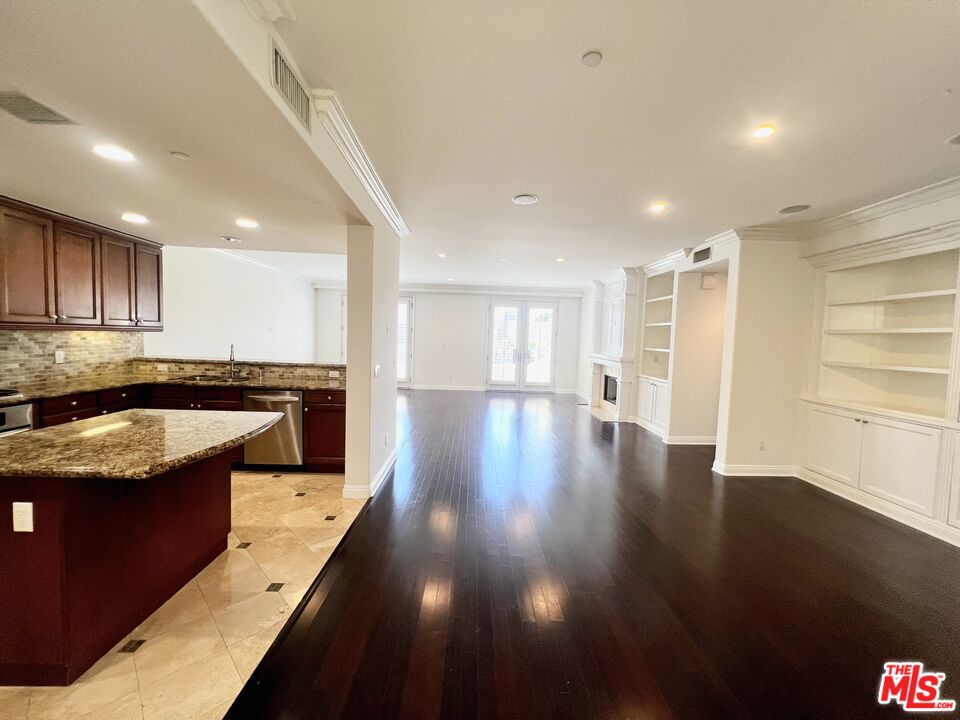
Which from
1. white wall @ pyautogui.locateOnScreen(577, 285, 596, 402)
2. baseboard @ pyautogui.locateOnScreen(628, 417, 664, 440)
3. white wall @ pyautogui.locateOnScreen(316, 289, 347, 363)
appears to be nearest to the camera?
baseboard @ pyautogui.locateOnScreen(628, 417, 664, 440)

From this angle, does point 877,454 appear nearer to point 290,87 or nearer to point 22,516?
point 290,87

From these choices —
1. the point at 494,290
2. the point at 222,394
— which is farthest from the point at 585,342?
the point at 222,394

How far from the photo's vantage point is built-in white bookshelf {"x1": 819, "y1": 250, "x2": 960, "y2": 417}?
11.2ft

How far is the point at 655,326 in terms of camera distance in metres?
6.56

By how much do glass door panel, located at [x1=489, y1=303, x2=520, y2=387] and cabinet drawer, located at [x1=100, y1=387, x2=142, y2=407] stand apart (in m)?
7.41

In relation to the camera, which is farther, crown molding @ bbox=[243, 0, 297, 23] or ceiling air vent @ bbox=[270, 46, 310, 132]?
ceiling air vent @ bbox=[270, 46, 310, 132]

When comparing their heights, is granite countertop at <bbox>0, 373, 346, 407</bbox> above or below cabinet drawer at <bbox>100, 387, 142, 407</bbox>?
above

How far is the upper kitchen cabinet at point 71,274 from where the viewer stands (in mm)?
3043

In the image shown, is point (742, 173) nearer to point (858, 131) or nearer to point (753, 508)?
point (858, 131)

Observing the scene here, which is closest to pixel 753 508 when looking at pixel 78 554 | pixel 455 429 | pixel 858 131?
pixel 858 131

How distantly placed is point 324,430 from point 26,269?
267cm

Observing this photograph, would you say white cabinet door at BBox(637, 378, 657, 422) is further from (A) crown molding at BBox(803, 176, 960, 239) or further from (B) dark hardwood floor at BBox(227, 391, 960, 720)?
(A) crown molding at BBox(803, 176, 960, 239)

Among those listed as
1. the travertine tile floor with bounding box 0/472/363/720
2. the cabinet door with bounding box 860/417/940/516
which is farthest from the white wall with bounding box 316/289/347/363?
the cabinet door with bounding box 860/417/940/516

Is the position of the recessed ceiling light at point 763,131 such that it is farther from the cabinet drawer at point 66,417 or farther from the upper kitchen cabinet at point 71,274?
the cabinet drawer at point 66,417
